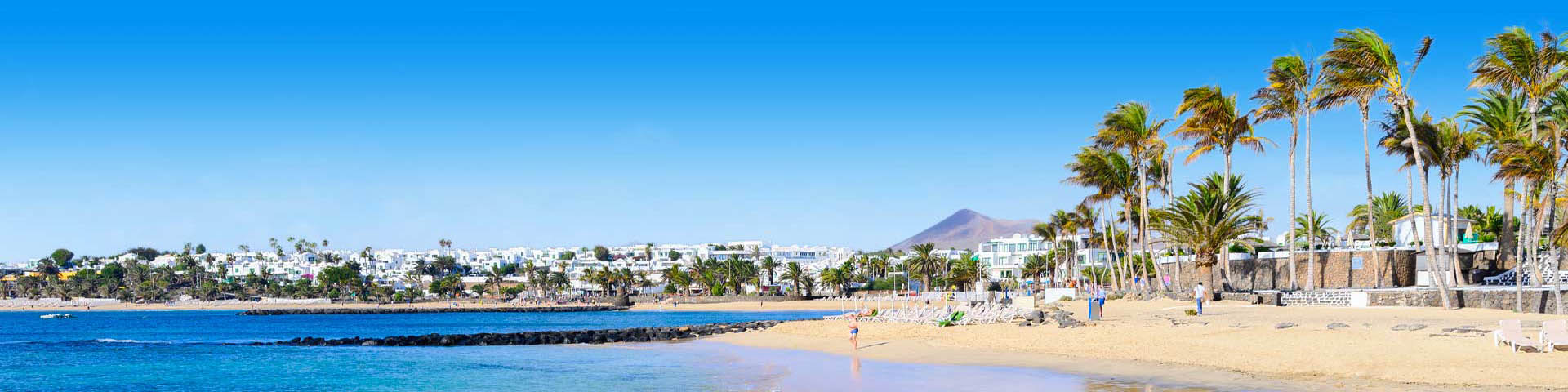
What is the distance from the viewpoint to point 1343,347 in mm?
22734

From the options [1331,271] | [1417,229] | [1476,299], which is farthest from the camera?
[1417,229]

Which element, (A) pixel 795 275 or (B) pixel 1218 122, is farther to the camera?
(A) pixel 795 275

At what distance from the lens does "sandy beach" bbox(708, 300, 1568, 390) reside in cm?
1931

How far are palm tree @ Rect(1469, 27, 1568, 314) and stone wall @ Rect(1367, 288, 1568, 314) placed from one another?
6.20 ft

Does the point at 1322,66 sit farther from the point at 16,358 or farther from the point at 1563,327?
the point at 16,358

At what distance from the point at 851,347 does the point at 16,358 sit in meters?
36.1

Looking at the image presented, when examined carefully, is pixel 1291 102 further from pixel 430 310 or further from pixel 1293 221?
pixel 430 310

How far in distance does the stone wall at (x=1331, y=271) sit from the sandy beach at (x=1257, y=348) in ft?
32.7

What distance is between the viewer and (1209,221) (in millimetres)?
49438

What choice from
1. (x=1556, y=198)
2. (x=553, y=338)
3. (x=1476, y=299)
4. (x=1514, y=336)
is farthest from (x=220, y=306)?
(x=1514, y=336)

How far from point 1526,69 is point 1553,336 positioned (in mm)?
19341

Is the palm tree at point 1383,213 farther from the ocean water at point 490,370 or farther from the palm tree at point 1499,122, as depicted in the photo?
the ocean water at point 490,370

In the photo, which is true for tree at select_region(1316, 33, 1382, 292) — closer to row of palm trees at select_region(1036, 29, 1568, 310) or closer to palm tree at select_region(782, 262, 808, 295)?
row of palm trees at select_region(1036, 29, 1568, 310)

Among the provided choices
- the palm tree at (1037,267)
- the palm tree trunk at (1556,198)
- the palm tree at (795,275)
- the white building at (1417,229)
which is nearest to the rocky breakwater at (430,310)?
the palm tree at (795,275)
